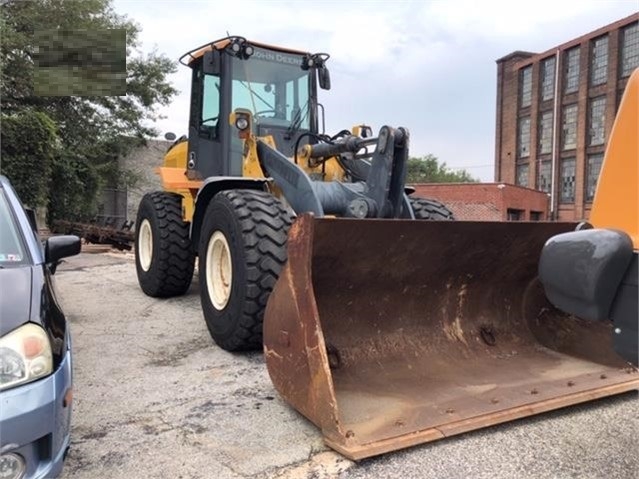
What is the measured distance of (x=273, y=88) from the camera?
6.12 metres

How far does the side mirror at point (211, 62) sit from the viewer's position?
5.85 metres

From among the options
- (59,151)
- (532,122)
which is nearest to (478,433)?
(59,151)

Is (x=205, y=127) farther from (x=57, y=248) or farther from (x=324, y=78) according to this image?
(x=57, y=248)

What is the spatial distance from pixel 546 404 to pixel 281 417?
5.07ft

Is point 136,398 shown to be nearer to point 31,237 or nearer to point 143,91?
point 31,237

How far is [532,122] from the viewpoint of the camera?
116 ft

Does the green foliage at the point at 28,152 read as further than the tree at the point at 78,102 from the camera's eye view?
No

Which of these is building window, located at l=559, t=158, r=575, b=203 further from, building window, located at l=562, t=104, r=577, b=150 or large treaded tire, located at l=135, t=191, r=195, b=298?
large treaded tire, located at l=135, t=191, r=195, b=298

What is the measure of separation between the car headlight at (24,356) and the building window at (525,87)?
37.6m

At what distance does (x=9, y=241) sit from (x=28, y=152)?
45.3 ft

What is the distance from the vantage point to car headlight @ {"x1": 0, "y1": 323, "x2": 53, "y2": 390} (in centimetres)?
210

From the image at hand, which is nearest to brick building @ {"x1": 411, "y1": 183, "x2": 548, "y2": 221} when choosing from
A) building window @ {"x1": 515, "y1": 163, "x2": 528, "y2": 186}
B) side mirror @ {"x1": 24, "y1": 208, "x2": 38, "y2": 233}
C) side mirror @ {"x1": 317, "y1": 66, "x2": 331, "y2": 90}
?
building window @ {"x1": 515, "y1": 163, "x2": 528, "y2": 186}

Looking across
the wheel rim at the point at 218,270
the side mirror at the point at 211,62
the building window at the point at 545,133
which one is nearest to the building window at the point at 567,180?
the building window at the point at 545,133

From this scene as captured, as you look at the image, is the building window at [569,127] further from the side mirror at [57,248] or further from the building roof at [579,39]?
the side mirror at [57,248]
